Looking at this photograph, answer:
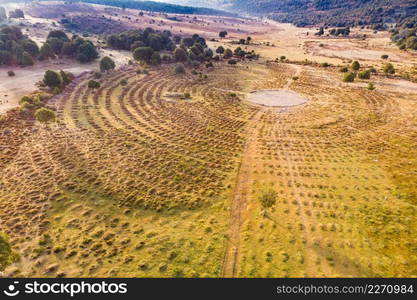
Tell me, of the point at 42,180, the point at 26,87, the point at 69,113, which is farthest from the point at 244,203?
the point at 26,87

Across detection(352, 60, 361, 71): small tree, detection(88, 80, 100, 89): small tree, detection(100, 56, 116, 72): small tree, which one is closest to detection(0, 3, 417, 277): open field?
detection(88, 80, 100, 89): small tree

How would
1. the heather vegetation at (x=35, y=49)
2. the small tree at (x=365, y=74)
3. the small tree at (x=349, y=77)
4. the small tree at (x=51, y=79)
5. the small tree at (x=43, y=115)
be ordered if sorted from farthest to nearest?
the heather vegetation at (x=35, y=49)
the small tree at (x=365, y=74)
the small tree at (x=349, y=77)
the small tree at (x=51, y=79)
the small tree at (x=43, y=115)

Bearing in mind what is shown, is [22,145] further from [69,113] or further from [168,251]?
[168,251]

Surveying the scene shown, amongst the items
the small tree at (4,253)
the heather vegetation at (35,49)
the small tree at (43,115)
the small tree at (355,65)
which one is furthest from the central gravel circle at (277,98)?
the heather vegetation at (35,49)

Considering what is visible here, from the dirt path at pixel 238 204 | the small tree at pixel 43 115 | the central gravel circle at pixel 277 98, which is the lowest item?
the dirt path at pixel 238 204

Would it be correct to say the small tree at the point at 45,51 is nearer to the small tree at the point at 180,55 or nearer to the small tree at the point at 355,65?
the small tree at the point at 180,55

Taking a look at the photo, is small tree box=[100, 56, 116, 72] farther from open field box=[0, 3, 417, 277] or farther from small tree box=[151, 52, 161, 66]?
open field box=[0, 3, 417, 277]
